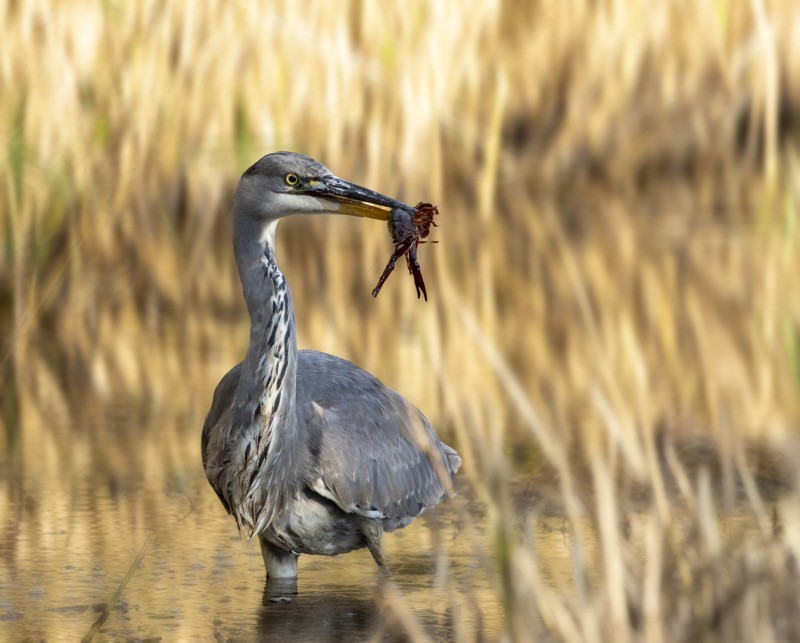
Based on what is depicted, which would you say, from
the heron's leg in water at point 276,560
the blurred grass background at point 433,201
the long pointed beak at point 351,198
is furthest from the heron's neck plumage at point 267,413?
the blurred grass background at point 433,201

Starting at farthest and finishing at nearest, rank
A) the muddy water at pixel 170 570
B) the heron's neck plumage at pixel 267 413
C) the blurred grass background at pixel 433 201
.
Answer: the blurred grass background at pixel 433 201
the heron's neck plumage at pixel 267 413
the muddy water at pixel 170 570

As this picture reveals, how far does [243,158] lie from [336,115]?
2.59 feet

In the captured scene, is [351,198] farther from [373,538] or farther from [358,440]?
[373,538]

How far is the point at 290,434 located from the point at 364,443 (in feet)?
0.97

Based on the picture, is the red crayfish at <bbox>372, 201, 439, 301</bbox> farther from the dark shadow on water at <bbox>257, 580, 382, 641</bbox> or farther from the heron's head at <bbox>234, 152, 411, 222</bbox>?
the dark shadow on water at <bbox>257, 580, 382, 641</bbox>

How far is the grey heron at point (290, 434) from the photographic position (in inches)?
204

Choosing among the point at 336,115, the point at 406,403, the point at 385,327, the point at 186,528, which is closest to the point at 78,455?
the point at 186,528

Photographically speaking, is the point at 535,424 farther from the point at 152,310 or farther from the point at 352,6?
the point at 352,6

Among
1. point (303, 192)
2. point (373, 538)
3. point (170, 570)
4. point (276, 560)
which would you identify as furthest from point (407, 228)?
point (170, 570)

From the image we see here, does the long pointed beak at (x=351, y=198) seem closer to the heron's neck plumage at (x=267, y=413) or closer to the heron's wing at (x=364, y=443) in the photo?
the heron's neck plumage at (x=267, y=413)

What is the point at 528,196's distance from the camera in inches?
566

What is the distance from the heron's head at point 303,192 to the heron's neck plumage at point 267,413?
19cm

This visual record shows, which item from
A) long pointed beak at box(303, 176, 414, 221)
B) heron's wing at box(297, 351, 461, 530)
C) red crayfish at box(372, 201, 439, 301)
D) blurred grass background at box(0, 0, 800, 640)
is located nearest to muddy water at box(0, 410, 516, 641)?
A: heron's wing at box(297, 351, 461, 530)

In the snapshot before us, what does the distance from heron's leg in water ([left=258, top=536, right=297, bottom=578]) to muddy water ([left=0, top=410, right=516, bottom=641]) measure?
5 cm
